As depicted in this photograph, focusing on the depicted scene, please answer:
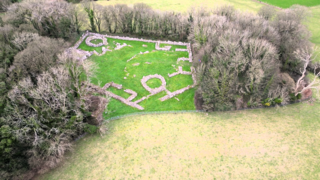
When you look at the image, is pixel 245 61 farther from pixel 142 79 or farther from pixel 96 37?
pixel 96 37

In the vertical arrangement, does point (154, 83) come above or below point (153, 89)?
above

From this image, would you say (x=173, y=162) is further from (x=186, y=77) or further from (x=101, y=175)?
(x=186, y=77)

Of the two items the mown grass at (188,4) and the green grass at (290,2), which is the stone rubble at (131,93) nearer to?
the mown grass at (188,4)

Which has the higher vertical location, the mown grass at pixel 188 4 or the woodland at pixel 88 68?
the mown grass at pixel 188 4

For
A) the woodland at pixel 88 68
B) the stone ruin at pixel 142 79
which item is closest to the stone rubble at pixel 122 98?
the stone ruin at pixel 142 79

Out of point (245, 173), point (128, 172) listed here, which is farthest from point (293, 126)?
point (128, 172)

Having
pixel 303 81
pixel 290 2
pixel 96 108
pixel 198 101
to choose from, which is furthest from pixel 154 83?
pixel 290 2
